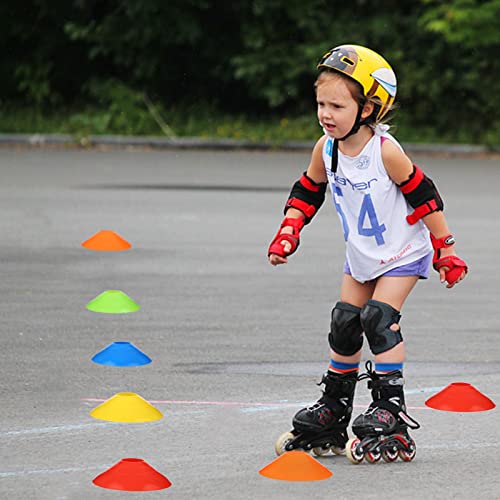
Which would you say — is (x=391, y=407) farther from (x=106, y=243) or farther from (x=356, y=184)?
(x=106, y=243)

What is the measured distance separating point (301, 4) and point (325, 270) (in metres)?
10.7

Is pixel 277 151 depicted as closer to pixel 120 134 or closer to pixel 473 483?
pixel 120 134

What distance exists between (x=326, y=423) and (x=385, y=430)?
0.24 metres

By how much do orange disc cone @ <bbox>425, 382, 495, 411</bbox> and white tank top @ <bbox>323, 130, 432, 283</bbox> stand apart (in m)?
0.88

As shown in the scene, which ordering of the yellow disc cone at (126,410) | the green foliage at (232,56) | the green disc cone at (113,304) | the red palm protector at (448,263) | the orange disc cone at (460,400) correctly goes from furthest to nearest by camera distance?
the green foliage at (232,56), the green disc cone at (113,304), the orange disc cone at (460,400), the yellow disc cone at (126,410), the red palm protector at (448,263)

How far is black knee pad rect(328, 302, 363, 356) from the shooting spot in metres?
5.09

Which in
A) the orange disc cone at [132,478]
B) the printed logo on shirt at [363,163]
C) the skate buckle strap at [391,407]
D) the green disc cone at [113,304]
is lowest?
the orange disc cone at [132,478]

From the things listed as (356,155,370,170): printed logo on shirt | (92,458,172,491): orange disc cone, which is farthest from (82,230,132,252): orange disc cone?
(92,458,172,491): orange disc cone

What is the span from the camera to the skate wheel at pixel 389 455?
4.92 m

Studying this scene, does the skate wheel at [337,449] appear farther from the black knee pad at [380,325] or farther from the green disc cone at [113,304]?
the green disc cone at [113,304]

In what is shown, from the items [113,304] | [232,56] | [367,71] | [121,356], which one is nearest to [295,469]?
[367,71]

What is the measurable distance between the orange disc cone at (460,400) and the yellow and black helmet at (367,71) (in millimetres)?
1320

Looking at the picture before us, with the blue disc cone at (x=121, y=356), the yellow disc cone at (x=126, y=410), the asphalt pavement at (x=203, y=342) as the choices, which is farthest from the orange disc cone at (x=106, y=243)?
the yellow disc cone at (x=126, y=410)

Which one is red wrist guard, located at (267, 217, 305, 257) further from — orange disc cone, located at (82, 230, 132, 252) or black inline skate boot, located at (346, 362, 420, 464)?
orange disc cone, located at (82, 230, 132, 252)
